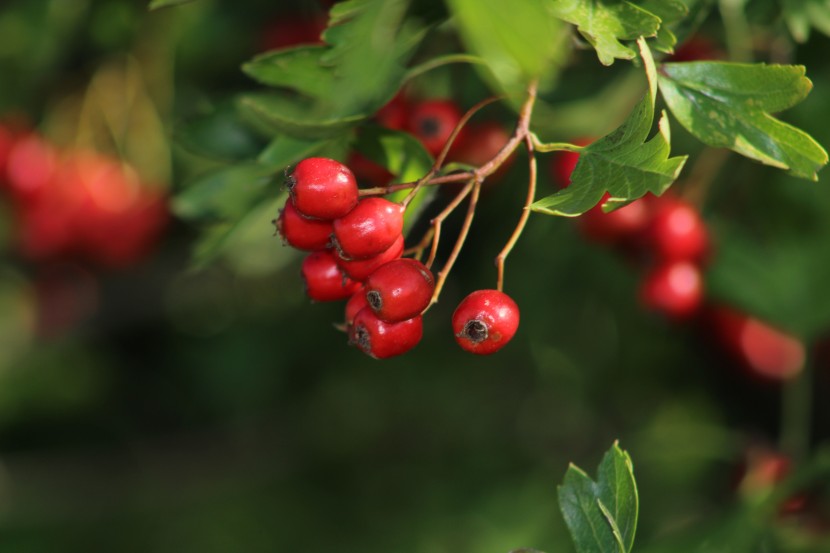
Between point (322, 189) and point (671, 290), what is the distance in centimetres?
75

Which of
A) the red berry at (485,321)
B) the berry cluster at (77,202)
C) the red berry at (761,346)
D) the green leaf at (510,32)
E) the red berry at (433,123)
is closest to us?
the green leaf at (510,32)

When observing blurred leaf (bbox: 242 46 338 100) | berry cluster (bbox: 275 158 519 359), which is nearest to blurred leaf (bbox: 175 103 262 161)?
blurred leaf (bbox: 242 46 338 100)

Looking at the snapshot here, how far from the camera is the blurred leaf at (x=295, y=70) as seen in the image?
3.68 ft

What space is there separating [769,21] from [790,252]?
625mm

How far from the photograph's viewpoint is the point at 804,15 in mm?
1126

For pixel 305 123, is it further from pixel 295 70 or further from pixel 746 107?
pixel 746 107

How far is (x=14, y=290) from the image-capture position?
9.05 feet

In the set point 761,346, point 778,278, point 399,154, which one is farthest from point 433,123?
point 761,346

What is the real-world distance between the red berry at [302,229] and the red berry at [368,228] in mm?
48

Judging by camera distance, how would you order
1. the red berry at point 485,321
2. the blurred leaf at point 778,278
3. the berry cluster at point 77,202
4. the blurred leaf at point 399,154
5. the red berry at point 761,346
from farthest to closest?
1. the berry cluster at point 77,202
2. the red berry at point 761,346
3. the blurred leaf at point 778,278
4. the blurred leaf at point 399,154
5. the red berry at point 485,321

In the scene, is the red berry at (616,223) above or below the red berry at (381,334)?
below

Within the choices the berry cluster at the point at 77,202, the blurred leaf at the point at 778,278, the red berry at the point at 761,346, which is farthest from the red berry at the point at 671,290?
the berry cluster at the point at 77,202

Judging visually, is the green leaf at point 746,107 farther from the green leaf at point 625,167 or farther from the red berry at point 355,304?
the red berry at point 355,304

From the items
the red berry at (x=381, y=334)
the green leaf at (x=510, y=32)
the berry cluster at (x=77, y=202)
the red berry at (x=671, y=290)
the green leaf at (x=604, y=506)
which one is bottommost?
the berry cluster at (x=77, y=202)
